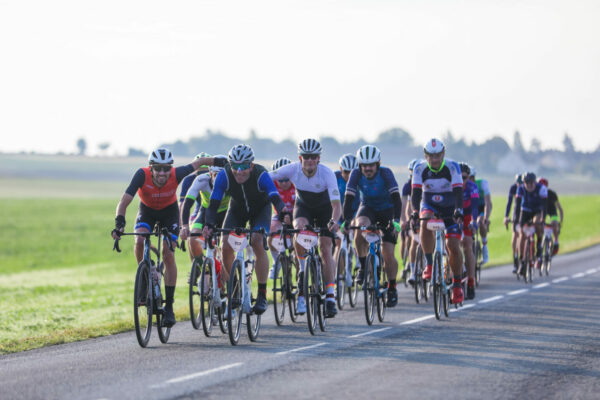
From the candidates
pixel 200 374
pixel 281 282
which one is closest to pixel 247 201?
pixel 281 282

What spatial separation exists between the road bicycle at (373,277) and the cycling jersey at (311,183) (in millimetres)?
558

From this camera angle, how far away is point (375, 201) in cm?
1375

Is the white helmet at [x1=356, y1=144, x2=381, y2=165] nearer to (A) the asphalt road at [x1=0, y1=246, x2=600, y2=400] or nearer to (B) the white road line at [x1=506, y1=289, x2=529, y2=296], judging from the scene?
(A) the asphalt road at [x1=0, y1=246, x2=600, y2=400]

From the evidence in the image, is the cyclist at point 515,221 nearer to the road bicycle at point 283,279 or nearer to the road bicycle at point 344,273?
the road bicycle at point 344,273

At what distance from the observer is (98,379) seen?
8719 mm

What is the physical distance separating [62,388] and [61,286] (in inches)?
938

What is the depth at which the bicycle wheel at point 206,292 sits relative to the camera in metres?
11.2

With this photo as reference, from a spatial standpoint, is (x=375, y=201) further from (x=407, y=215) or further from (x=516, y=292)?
(x=516, y=292)

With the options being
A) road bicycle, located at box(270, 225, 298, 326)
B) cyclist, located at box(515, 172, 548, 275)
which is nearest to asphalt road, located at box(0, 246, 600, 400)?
road bicycle, located at box(270, 225, 298, 326)

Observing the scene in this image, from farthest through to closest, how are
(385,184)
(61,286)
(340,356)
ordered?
(61,286) < (385,184) < (340,356)

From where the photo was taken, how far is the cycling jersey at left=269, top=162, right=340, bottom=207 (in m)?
12.7

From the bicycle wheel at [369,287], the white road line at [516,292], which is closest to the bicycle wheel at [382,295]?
the bicycle wheel at [369,287]

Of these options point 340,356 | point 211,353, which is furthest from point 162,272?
point 340,356

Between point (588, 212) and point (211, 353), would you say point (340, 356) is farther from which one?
point (588, 212)
